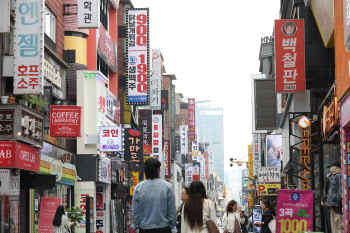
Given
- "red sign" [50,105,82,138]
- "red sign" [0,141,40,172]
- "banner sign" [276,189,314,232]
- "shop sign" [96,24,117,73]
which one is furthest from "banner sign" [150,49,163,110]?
"banner sign" [276,189,314,232]

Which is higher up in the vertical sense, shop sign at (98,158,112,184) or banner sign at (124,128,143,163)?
banner sign at (124,128,143,163)

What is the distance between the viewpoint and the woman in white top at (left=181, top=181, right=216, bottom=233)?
31.8 ft

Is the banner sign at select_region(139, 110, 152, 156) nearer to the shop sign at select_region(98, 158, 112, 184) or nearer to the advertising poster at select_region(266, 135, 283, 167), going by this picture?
the advertising poster at select_region(266, 135, 283, 167)

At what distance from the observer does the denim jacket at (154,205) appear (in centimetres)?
923

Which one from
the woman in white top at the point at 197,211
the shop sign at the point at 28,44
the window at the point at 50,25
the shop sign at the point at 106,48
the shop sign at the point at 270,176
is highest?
the shop sign at the point at 106,48

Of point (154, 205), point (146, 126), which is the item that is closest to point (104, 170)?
point (146, 126)

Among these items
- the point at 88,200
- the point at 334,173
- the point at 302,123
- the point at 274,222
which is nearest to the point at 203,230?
the point at 334,173

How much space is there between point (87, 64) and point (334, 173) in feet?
71.3

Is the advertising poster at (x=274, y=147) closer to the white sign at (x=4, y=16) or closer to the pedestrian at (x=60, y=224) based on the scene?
the pedestrian at (x=60, y=224)

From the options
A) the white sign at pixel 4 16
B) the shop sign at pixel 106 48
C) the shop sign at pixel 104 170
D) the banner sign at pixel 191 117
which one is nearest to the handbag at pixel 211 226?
the white sign at pixel 4 16

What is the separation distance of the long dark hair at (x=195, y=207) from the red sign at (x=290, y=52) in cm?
1964

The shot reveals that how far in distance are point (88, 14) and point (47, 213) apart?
10.4m

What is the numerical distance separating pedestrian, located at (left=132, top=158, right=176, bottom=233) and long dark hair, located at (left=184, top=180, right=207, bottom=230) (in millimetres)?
457

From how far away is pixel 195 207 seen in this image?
971cm
